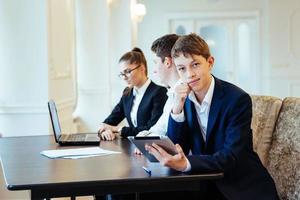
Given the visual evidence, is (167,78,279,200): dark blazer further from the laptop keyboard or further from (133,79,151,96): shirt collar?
(133,79,151,96): shirt collar

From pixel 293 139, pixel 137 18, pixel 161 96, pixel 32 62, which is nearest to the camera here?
pixel 293 139

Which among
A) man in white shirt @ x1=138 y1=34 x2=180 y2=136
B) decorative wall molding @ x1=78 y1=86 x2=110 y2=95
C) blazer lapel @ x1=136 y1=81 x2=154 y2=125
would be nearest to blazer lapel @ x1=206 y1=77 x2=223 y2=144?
man in white shirt @ x1=138 y1=34 x2=180 y2=136

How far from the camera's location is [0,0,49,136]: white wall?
3518 mm

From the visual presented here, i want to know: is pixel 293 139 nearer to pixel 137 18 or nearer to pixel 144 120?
pixel 144 120

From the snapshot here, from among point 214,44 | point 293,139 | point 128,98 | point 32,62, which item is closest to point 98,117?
point 32,62

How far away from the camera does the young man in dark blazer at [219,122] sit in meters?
1.88

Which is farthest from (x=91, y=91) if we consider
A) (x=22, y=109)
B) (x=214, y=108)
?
(x=214, y=108)

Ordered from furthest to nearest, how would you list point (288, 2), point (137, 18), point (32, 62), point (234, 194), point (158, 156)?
point (288, 2)
point (137, 18)
point (32, 62)
point (234, 194)
point (158, 156)

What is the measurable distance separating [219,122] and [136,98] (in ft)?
3.71

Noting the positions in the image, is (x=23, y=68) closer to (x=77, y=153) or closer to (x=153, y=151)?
(x=77, y=153)

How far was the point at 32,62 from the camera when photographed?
3549 millimetres

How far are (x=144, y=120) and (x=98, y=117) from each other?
257 centimetres

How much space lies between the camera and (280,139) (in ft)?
7.52

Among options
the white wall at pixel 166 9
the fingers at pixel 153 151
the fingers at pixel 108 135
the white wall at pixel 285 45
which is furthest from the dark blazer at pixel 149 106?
the white wall at pixel 285 45
